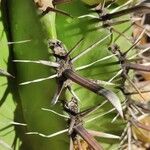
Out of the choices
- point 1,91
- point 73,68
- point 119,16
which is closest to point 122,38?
point 119,16

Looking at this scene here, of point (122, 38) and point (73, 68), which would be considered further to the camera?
point (122, 38)

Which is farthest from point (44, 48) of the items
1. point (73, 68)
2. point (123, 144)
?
point (123, 144)

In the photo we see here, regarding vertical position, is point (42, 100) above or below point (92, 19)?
below

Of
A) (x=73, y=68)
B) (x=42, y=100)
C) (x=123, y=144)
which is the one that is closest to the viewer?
(x=73, y=68)

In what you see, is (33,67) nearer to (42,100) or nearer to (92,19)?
(42,100)

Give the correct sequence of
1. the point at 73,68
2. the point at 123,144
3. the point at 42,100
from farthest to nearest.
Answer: the point at 123,144
the point at 42,100
the point at 73,68

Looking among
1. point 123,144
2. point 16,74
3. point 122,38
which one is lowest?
point 123,144

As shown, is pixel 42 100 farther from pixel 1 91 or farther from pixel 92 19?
pixel 92 19
